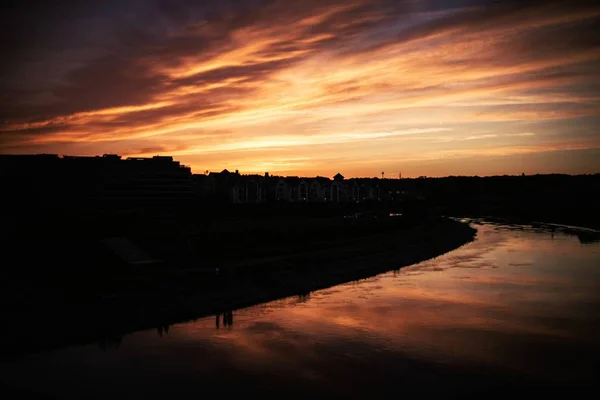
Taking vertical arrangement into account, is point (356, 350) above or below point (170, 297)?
below

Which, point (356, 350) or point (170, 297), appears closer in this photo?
point (356, 350)

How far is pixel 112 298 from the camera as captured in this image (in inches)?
1051

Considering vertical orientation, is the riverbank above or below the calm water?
above

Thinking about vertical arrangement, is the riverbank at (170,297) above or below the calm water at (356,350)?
above

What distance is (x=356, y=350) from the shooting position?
890 inches

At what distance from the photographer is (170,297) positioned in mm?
28859

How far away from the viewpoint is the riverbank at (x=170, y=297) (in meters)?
23.7

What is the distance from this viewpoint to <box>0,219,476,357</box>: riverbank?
2369cm

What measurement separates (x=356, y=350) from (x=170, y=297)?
1182 centimetres

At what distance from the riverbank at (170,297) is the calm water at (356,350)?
93 centimetres

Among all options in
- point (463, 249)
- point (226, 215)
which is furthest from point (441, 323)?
point (226, 215)

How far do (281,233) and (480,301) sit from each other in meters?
26.0

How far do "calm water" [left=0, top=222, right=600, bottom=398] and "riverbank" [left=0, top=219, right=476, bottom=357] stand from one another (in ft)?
3.05

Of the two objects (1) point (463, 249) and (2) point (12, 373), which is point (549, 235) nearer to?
(1) point (463, 249)
